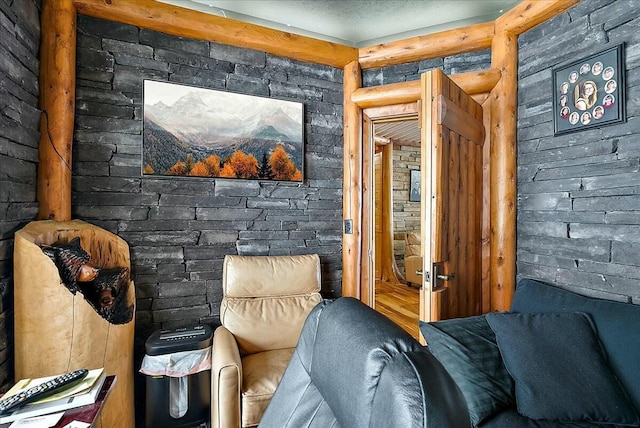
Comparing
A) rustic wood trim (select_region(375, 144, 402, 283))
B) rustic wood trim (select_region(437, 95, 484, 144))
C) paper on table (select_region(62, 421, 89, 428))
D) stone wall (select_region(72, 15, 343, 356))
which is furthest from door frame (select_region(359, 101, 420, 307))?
rustic wood trim (select_region(375, 144, 402, 283))

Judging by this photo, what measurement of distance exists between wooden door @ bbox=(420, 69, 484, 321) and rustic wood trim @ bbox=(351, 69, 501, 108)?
177 millimetres

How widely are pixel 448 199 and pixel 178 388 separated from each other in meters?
1.88

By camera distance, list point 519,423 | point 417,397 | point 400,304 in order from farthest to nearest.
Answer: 1. point 400,304
2. point 519,423
3. point 417,397

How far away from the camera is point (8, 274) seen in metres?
1.46

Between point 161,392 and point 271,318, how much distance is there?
726 mm

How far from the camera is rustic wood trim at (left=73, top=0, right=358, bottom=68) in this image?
1.91 m

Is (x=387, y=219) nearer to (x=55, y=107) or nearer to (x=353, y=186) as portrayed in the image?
(x=353, y=186)

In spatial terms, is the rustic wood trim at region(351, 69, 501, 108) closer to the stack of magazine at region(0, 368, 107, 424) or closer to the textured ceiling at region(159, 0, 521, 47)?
the textured ceiling at region(159, 0, 521, 47)

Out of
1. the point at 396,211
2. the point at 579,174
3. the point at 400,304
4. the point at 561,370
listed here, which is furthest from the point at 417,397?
the point at 396,211

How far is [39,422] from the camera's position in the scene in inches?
35.3

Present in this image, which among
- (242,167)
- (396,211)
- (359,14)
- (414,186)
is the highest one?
(359,14)

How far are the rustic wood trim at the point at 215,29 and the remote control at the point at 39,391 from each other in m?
2.03

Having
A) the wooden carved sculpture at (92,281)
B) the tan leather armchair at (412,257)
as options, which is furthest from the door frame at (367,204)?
the tan leather armchair at (412,257)

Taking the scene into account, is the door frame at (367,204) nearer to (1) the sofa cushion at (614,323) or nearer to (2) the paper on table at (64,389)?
(1) the sofa cushion at (614,323)
